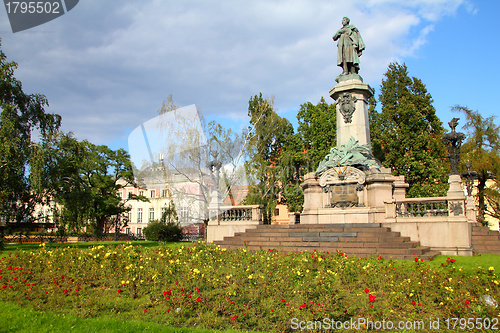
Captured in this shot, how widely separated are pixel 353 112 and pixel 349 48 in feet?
12.6

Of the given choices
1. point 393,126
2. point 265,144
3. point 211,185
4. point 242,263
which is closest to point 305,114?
point 265,144

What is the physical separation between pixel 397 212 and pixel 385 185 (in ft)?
5.78

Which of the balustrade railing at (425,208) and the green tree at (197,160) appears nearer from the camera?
the balustrade railing at (425,208)

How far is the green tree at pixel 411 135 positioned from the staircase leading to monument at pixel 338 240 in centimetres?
1814

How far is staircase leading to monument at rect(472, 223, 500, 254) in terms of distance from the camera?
1550cm

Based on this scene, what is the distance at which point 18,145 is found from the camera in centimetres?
2038

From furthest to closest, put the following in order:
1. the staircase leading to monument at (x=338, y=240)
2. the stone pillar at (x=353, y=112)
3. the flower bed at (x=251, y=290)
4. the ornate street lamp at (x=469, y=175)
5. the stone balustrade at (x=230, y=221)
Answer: the ornate street lamp at (x=469, y=175) < the stone balustrade at (x=230, y=221) < the stone pillar at (x=353, y=112) < the staircase leading to monument at (x=338, y=240) < the flower bed at (x=251, y=290)

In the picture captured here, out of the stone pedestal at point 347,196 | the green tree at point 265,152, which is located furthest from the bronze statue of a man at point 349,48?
the green tree at point 265,152

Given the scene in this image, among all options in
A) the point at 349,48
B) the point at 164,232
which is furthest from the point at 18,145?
the point at 349,48

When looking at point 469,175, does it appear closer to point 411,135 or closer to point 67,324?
point 411,135

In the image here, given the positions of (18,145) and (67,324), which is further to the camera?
(18,145)

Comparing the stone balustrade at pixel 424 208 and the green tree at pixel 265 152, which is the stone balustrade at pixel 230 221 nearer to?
the stone balustrade at pixel 424 208

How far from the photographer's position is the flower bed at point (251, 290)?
6.17m

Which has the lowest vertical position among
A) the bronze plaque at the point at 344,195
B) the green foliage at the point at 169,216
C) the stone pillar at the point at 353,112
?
the green foliage at the point at 169,216
